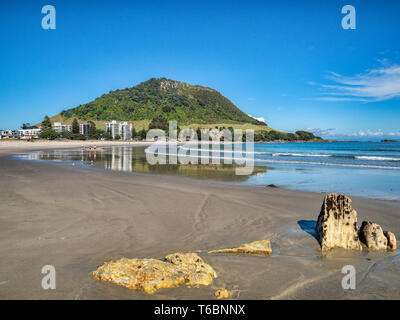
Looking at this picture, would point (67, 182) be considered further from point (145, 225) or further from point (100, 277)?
point (100, 277)

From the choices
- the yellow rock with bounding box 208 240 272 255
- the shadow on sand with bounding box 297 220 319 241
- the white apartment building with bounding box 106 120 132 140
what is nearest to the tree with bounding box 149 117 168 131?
the white apartment building with bounding box 106 120 132 140

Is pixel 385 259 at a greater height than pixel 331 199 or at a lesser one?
lesser

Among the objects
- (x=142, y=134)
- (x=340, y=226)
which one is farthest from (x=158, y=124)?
(x=340, y=226)

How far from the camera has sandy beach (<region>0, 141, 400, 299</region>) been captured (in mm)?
3912

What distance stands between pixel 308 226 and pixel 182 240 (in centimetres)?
341

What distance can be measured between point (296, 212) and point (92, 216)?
6110mm

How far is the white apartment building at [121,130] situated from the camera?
156m

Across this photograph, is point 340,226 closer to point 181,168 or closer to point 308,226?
point 308,226

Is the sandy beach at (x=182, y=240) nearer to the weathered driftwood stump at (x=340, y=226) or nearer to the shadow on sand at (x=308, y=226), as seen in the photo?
the shadow on sand at (x=308, y=226)

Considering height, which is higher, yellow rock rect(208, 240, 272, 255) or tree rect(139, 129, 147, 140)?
tree rect(139, 129, 147, 140)

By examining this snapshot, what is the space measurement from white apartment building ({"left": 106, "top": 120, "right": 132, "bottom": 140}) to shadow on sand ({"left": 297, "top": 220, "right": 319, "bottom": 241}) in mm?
149367

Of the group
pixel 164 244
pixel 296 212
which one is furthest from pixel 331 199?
pixel 164 244

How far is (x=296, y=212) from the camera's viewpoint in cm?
843

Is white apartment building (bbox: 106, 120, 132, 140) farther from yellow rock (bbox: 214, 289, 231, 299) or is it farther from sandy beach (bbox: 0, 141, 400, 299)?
yellow rock (bbox: 214, 289, 231, 299)
